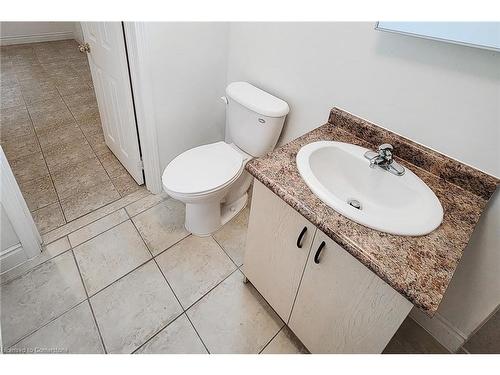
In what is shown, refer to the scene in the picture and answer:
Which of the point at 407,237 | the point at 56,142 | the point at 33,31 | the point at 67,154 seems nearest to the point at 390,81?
the point at 407,237

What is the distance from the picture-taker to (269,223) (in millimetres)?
1052

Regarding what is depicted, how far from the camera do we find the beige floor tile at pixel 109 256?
4.75 ft

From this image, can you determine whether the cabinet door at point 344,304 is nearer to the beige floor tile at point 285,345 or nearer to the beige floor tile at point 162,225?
the beige floor tile at point 285,345

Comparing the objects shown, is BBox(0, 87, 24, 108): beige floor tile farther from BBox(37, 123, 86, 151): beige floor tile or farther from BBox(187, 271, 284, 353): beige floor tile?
BBox(187, 271, 284, 353): beige floor tile

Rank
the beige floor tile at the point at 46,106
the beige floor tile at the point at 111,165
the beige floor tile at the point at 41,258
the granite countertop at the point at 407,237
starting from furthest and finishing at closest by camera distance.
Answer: the beige floor tile at the point at 46,106
the beige floor tile at the point at 111,165
the beige floor tile at the point at 41,258
the granite countertop at the point at 407,237

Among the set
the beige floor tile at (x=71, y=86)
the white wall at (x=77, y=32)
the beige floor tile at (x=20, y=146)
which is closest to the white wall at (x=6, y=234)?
the beige floor tile at (x=20, y=146)

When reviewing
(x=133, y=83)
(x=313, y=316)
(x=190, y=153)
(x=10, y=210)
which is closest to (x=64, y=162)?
(x=10, y=210)

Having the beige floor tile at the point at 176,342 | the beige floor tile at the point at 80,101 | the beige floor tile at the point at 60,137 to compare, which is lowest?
the beige floor tile at the point at 176,342

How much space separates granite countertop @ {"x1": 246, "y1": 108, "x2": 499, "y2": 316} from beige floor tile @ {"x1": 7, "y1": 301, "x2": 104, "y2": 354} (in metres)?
1.03

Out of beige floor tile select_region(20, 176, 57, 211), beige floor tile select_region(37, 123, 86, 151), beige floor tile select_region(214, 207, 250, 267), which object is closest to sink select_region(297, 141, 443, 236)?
beige floor tile select_region(214, 207, 250, 267)

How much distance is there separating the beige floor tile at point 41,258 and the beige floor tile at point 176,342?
76cm

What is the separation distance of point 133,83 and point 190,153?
1.56 feet

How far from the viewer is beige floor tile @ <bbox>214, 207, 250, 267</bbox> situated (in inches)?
64.3

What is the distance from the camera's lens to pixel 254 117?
4.84 feet
